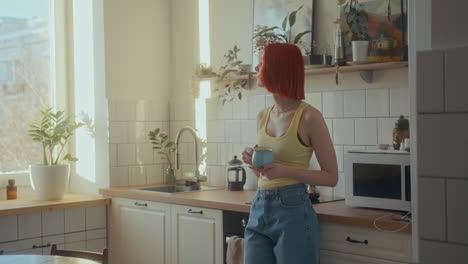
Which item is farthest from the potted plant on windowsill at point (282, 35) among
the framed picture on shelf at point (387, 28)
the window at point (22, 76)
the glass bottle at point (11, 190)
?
the glass bottle at point (11, 190)

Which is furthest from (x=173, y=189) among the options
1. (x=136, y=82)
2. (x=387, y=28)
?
(x=387, y=28)

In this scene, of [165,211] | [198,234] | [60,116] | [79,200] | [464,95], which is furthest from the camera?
[60,116]

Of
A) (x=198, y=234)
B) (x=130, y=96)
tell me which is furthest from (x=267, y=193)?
(x=130, y=96)

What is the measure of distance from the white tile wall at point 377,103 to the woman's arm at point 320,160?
0.86 meters

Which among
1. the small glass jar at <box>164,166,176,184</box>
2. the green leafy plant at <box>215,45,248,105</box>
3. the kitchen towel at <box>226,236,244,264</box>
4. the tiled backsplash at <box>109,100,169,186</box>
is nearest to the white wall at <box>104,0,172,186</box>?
the tiled backsplash at <box>109,100,169,186</box>

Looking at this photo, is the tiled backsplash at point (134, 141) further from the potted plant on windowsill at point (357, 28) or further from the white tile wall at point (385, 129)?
the white tile wall at point (385, 129)

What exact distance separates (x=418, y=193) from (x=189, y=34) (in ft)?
11.1

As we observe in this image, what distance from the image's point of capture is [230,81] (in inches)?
159

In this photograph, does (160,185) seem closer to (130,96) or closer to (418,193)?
(130,96)

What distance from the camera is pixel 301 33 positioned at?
354 cm

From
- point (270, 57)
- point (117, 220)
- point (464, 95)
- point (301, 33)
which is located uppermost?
point (301, 33)

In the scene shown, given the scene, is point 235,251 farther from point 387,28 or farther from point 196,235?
point 387,28

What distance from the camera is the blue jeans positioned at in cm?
240

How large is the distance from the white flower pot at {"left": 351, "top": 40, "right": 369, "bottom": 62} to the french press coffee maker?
1.07 meters
